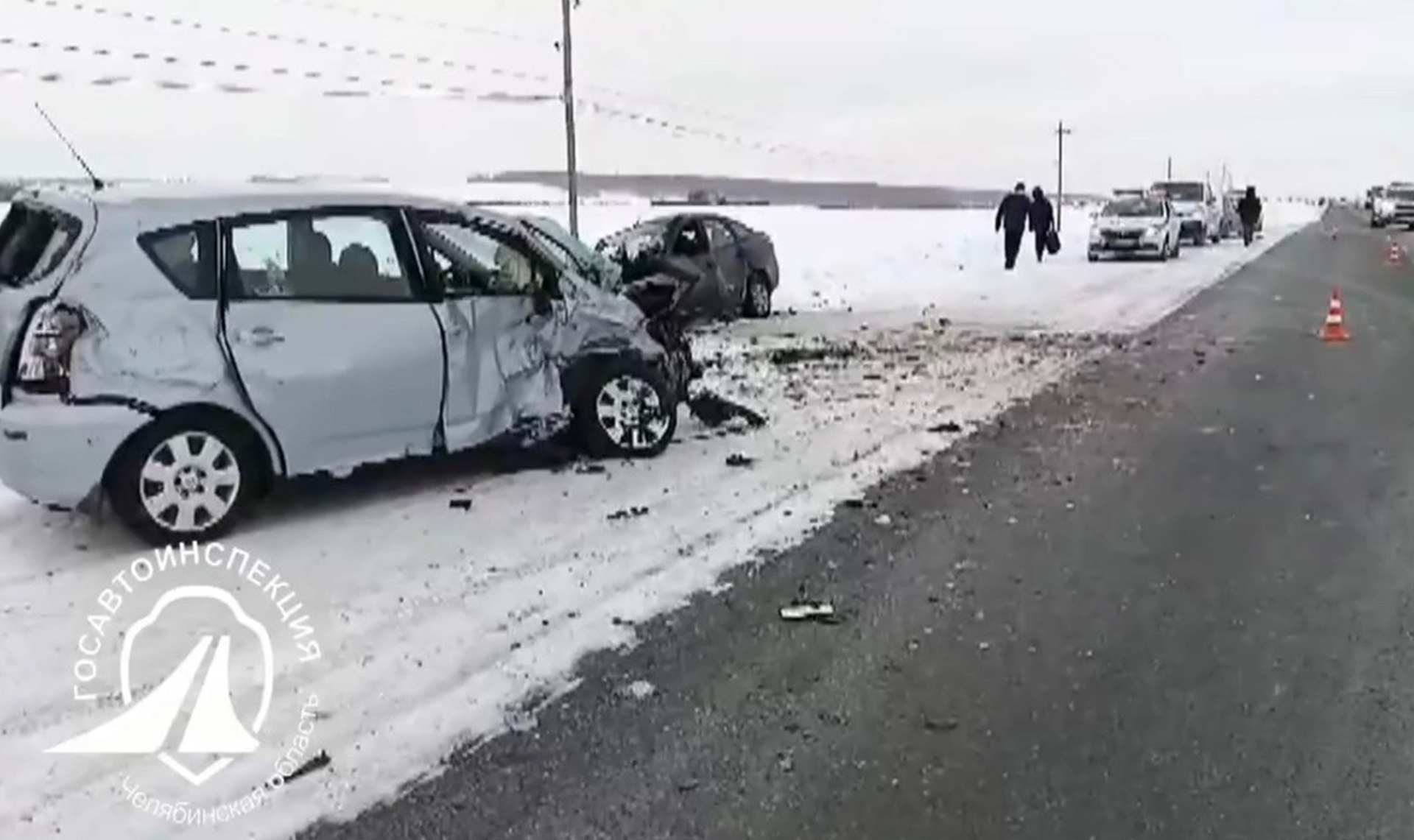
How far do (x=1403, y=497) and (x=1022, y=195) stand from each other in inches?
896

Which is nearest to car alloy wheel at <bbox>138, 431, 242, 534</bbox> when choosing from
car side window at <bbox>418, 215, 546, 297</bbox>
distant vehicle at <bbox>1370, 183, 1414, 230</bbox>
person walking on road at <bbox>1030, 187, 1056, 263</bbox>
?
car side window at <bbox>418, 215, 546, 297</bbox>

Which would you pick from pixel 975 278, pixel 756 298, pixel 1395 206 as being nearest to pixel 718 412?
pixel 756 298

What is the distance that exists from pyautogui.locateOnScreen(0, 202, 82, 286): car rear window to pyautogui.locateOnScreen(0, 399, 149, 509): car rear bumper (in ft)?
2.24

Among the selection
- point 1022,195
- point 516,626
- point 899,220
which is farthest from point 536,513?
point 899,220

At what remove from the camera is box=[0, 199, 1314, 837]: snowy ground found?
13.9 feet

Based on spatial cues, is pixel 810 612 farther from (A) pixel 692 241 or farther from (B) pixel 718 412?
(A) pixel 692 241

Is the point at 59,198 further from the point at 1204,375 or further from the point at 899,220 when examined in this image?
Answer: the point at 899,220

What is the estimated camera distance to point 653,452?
8.79 meters

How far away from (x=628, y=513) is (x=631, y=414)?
1449mm

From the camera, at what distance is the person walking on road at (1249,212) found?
146ft

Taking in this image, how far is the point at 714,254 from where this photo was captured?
18.7 metres

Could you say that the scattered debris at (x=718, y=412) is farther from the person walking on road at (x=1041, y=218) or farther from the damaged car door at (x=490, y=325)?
the person walking on road at (x=1041, y=218)

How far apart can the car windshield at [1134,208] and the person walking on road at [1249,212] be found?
10.0 m

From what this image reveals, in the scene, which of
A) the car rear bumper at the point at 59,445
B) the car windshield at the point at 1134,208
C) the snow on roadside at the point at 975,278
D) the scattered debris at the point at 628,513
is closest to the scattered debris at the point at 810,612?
the scattered debris at the point at 628,513
